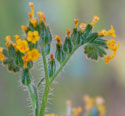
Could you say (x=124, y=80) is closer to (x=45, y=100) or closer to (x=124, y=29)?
(x=124, y=29)

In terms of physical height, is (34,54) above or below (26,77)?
above

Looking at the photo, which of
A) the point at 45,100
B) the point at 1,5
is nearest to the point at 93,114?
the point at 45,100

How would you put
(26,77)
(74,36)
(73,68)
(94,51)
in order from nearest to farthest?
(26,77) < (74,36) < (94,51) < (73,68)

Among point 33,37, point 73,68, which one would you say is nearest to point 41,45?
point 33,37

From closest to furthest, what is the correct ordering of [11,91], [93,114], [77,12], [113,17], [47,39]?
[47,39], [93,114], [11,91], [77,12], [113,17]

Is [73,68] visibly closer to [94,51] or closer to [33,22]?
[94,51]

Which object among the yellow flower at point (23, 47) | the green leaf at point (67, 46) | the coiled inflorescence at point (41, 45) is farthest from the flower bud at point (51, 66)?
the yellow flower at point (23, 47)

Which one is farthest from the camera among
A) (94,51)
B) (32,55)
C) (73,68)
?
(73,68)

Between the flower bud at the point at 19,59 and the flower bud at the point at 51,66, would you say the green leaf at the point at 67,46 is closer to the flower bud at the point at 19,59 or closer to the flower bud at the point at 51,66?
the flower bud at the point at 51,66

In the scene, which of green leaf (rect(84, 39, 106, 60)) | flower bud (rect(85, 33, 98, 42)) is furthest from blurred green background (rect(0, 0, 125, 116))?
flower bud (rect(85, 33, 98, 42))
